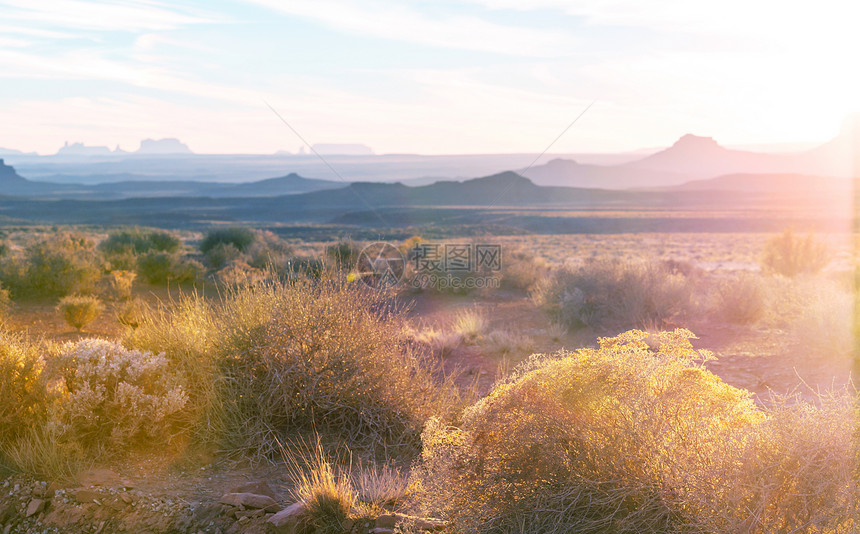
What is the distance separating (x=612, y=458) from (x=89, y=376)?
4.50 meters

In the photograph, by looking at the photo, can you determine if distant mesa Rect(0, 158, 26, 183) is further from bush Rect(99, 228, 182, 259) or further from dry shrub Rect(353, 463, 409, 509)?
dry shrub Rect(353, 463, 409, 509)

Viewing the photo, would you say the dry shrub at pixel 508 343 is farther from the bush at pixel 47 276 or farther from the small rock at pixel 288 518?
the bush at pixel 47 276

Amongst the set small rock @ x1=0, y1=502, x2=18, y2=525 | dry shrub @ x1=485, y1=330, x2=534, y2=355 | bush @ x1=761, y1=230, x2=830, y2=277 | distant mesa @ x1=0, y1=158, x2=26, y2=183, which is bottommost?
dry shrub @ x1=485, y1=330, x2=534, y2=355

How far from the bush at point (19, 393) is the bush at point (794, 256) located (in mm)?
19817

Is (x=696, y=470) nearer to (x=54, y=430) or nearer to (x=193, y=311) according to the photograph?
(x=54, y=430)

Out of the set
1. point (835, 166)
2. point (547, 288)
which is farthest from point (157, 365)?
point (835, 166)

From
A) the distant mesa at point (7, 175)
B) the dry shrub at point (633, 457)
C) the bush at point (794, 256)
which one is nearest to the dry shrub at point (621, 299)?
the dry shrub at point (633, 457)

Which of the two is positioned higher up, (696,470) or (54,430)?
(696,470)

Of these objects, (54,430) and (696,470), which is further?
(54,430)

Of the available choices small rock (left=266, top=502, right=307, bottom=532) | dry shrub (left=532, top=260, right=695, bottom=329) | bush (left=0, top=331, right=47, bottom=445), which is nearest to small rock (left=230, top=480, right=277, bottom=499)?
small rock (left=266, top=502, right=307, bottom=532)

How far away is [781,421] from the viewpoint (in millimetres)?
3004

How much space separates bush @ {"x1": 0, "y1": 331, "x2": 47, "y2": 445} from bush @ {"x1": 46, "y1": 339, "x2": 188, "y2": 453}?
17 centimetres

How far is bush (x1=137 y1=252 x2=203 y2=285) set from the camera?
52.0 feet

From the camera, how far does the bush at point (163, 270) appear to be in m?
15.8
